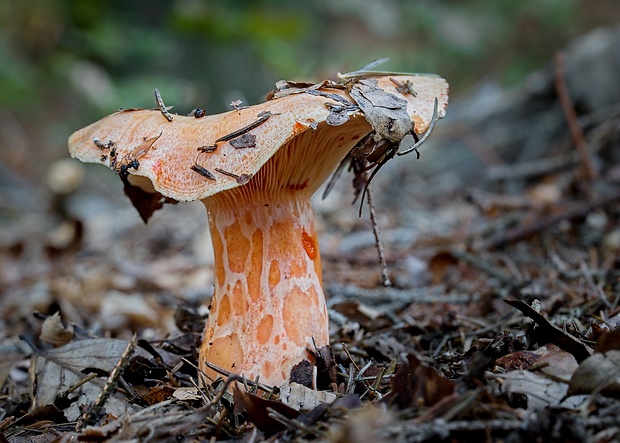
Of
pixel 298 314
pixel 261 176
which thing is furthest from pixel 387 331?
pixel 261 176

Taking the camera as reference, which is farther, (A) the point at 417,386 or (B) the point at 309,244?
(B) the point at 309,244

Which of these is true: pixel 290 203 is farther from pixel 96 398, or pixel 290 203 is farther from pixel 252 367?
pixel 96 398

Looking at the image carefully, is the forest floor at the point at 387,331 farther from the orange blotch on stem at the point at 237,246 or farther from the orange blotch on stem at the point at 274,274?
the orange blotch on stem at the point at 237,246

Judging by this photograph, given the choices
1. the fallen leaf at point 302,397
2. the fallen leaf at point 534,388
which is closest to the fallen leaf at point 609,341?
the fallen leaf at point 534,388

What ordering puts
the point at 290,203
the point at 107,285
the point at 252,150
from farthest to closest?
the point at 107,285 → the point at 290,203 → the point at 252,150

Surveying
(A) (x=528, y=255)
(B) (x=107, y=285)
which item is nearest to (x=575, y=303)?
(A) (x=528, y=255)

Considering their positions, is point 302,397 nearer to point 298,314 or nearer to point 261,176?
point 298,314

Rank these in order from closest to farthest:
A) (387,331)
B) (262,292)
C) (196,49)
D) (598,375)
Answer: (598,375)
(262,292)
(387,331)
(196,49)
